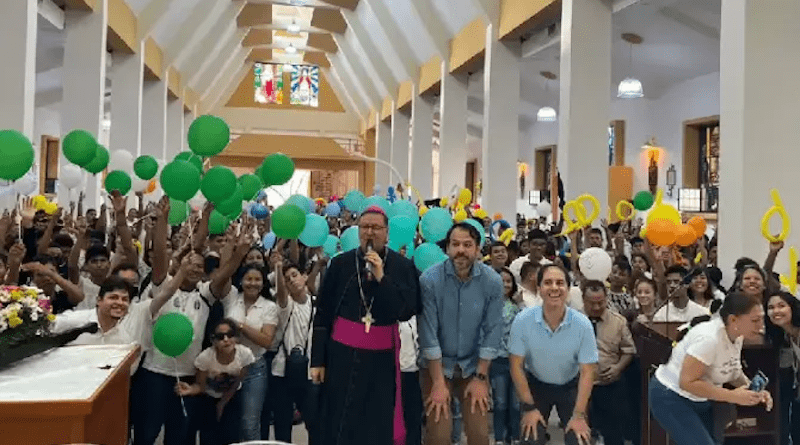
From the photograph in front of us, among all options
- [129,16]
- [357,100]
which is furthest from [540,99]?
[357,100]

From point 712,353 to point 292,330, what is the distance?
91.8 inches

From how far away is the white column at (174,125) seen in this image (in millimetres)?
23562

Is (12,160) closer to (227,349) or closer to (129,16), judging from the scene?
(227,349)

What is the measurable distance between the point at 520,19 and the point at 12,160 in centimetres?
869

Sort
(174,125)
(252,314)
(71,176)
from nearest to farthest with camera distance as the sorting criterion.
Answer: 1. (252,314)
2. (71,176)
3. (174,125)

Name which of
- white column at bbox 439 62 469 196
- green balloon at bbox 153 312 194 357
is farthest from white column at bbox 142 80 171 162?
green balloon at bbox 153 312 194 357

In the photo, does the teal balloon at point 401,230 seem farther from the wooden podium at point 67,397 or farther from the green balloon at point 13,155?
the green balloon at point 13,155

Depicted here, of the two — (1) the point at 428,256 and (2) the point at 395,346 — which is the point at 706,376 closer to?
(2) the point at 395,346

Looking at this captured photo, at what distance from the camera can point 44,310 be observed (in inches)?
138

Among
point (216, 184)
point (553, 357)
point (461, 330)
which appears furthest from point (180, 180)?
point (553, 357)

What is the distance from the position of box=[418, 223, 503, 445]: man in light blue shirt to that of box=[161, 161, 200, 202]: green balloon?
1.50 meters

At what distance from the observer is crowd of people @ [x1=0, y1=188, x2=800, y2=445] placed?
3893 mm

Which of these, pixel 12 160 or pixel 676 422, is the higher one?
pixel 12 160

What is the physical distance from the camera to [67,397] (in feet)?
9.06
